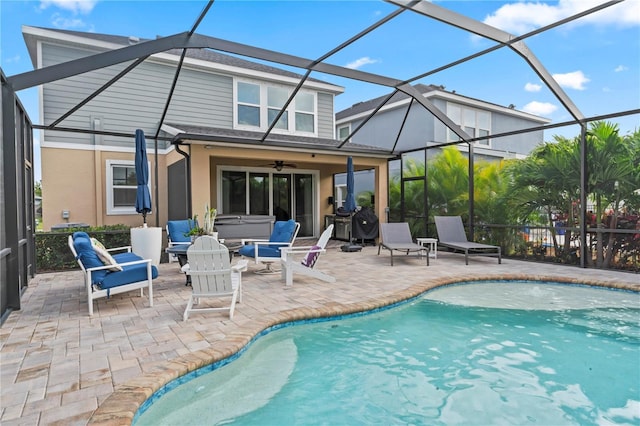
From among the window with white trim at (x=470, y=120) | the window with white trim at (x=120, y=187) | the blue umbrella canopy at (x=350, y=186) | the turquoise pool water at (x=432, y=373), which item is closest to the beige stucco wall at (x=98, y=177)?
the window with white trim at (x=120, y=187)

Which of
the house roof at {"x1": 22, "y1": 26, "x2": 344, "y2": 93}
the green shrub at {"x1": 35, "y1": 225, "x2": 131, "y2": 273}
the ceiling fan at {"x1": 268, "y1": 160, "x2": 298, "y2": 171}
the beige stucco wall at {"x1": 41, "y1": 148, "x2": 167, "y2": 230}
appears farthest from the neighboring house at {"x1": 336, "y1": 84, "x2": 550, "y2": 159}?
the green shrub at {"x1": 35, "y1": 225, "x2": 131, "y2": 273}

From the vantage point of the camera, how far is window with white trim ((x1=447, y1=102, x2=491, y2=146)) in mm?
15633

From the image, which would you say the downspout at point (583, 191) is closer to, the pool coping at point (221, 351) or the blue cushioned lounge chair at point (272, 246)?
the pool coping at point (221, 351)

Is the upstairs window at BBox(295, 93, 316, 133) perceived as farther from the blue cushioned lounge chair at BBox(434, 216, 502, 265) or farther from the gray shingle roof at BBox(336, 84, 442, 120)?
the blue cushioned lounge chair at BBox(434, 216, 502, 265)

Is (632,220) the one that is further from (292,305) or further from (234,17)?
(234,17)

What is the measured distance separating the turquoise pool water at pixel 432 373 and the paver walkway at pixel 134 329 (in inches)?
9.0

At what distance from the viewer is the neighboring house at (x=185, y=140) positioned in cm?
967

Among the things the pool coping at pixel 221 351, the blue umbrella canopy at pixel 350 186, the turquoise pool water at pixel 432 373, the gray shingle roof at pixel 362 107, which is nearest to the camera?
the pool coping at pixel 221 351

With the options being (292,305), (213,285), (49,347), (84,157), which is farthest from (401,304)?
(84,157)

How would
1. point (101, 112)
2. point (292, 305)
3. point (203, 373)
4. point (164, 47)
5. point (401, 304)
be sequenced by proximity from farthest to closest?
1. point (101, 112)
2. point (164, 47)
3. point (401, 304)
4. point (292, 305)
5. point (203, 373)

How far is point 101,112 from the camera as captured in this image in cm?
1050

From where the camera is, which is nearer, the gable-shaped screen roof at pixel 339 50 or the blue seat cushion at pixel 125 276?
the blue seat cushion at pixel 125 276

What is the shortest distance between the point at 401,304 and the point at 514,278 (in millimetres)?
2857

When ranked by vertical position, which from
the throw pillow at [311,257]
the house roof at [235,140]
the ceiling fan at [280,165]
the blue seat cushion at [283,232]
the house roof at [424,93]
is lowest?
the throw pillow at [311,257]
